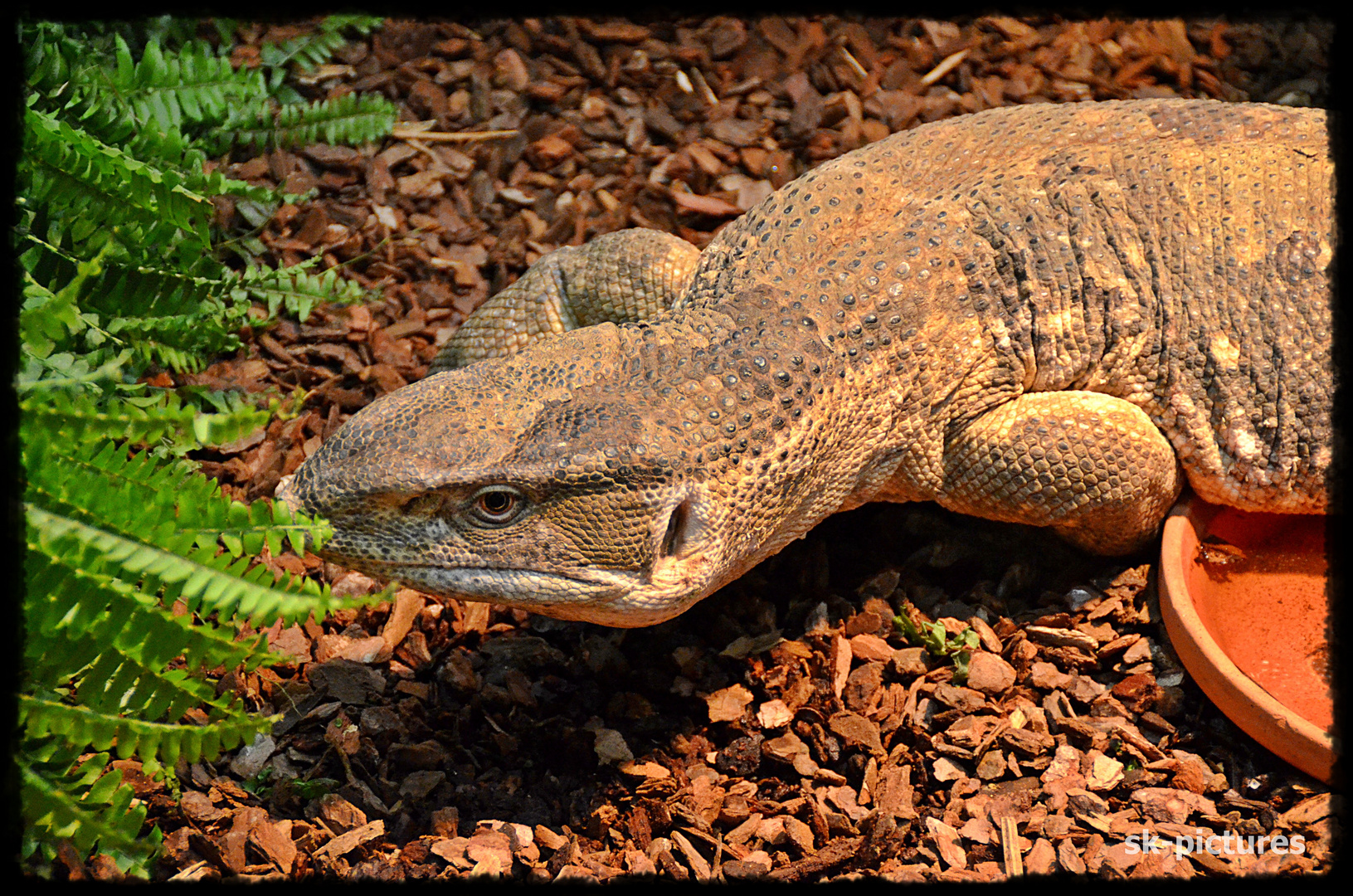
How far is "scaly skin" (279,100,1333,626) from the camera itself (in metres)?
3.79

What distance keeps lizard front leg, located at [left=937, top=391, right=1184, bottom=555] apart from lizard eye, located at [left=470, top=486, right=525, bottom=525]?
6.42 feet

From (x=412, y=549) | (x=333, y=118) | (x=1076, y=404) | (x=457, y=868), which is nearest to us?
(x=412, y=549)

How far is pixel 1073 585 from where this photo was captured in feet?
16.5

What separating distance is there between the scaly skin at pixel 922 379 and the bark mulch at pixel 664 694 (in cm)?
57

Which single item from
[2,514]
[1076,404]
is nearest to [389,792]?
[2,514]

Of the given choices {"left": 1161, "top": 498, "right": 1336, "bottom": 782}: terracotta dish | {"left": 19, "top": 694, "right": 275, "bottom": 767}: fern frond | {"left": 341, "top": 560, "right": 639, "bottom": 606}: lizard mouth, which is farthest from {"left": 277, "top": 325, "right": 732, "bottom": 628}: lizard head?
{"left": 1161, "top": 498, "right": 1336, "bottom": 782}: terracotta dish

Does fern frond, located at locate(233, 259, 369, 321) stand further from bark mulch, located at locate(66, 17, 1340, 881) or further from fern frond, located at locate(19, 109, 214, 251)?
fern frond, located at locate(19, 109, 214, 251)

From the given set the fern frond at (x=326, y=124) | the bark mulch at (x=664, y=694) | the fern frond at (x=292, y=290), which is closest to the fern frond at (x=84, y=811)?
the bark mulch at (x=664, y=694)

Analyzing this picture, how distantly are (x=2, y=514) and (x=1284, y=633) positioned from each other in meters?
4.90

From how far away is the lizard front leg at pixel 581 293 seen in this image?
5.30m

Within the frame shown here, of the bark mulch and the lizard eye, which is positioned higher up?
the lizard eye

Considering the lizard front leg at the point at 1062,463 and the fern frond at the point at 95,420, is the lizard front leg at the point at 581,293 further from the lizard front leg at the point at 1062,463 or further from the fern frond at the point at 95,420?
the fern frond at the point at 95,420

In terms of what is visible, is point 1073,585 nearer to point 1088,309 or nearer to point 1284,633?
point 1284,633

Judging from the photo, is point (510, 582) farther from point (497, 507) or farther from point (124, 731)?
point (124, 731)
